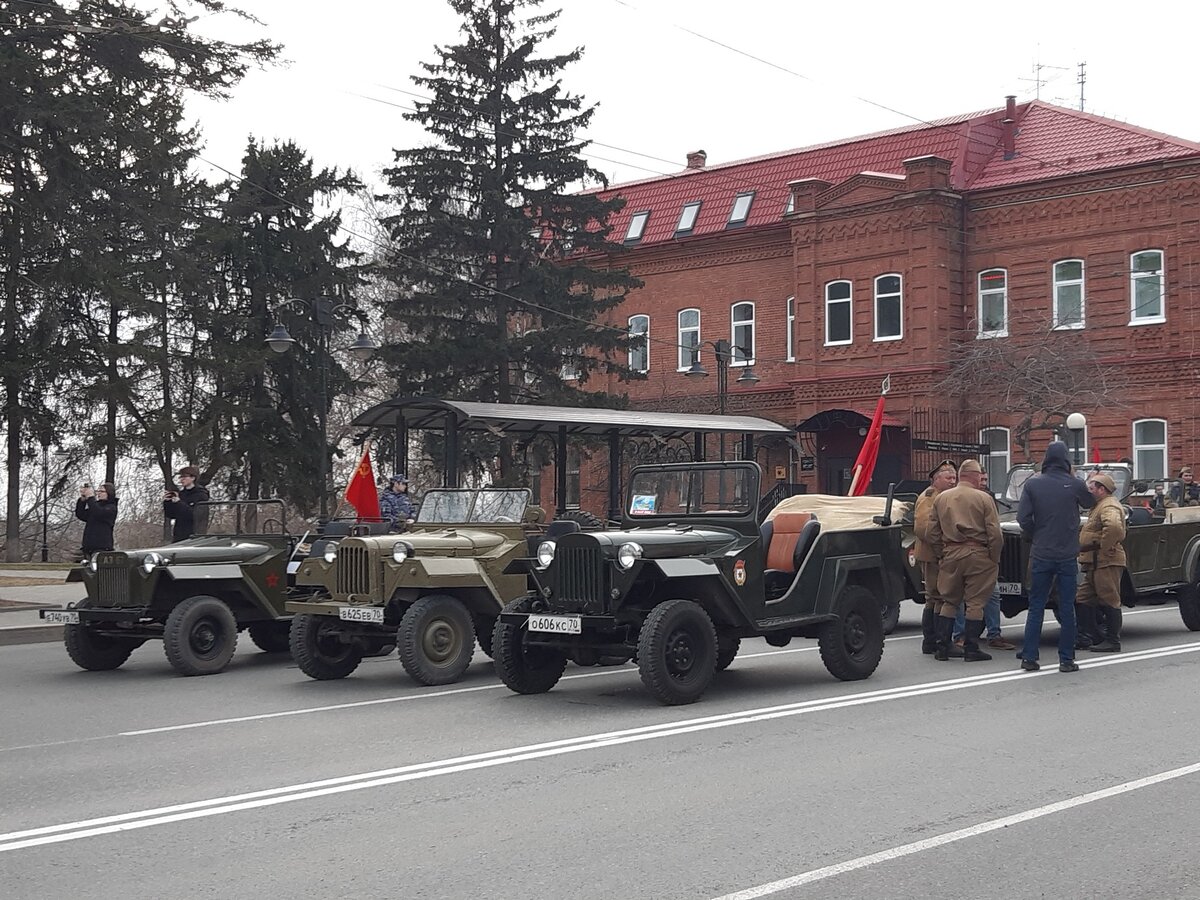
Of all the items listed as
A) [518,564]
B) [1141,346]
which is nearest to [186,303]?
[1141,346]

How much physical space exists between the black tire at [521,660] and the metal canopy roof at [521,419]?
1055cm

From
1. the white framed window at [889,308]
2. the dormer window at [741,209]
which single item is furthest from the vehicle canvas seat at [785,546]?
the dormer window at [741,209]

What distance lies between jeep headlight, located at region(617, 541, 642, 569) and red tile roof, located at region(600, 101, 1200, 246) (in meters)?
28.4

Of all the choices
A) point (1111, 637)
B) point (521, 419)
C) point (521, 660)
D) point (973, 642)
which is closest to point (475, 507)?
point (521, 660)

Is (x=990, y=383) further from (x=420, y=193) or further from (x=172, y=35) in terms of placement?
(x=172, y=35)

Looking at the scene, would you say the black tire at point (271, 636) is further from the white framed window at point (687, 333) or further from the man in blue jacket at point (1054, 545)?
the white framed window at point (687, 333)

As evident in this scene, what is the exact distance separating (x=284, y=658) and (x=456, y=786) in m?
7.52

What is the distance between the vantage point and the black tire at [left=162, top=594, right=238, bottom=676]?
504 inches

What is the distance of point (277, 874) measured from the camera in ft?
18.5

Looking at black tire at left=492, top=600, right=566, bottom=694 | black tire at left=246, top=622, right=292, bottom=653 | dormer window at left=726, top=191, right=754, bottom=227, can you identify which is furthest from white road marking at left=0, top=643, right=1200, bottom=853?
dormer window at left=726, top=191, right=754, bottom=227

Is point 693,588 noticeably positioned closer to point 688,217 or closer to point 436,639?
point 436,639

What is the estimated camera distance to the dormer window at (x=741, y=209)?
4384 cm

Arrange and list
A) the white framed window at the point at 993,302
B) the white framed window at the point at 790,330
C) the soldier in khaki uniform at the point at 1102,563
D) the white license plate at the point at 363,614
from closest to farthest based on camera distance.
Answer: the white license plate at the point at 363,614, the soldier in khaki uniform at the point at 1102,563, the white framed window at the point at 993,302, the white framed window at the point at 790,330

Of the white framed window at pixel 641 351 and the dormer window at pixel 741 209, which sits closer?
the dormer window at pixel 741 209
